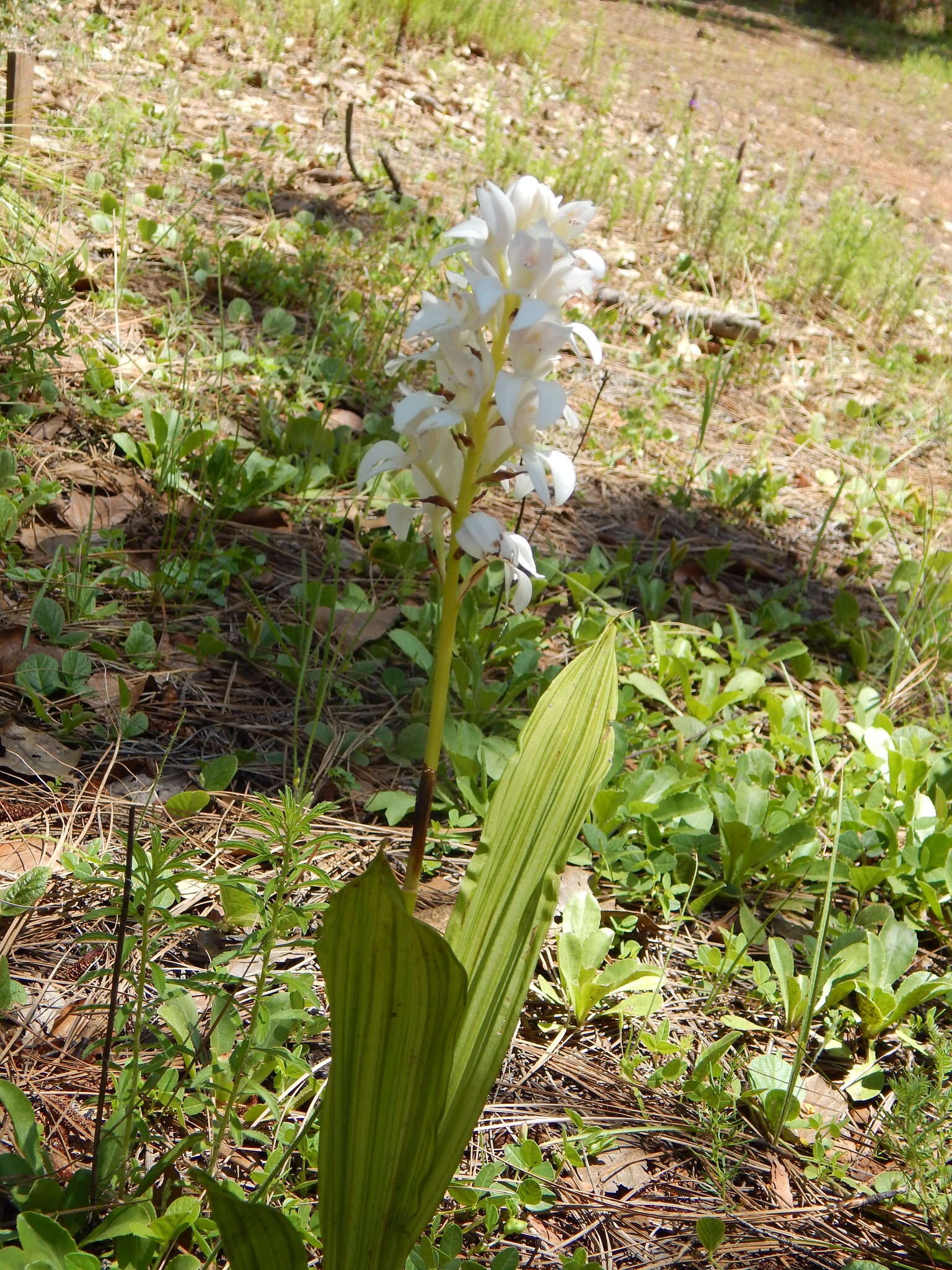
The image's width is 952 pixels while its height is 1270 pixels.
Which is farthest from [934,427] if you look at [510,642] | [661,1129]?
[661,1129]

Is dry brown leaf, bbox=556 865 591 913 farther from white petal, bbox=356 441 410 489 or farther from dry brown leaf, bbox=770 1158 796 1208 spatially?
white petal, bbox=356 441 410 489

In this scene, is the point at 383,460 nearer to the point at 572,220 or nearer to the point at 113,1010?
the point at 572,220

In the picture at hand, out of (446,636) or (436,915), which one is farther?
(436,915)

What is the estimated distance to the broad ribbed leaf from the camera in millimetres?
1118

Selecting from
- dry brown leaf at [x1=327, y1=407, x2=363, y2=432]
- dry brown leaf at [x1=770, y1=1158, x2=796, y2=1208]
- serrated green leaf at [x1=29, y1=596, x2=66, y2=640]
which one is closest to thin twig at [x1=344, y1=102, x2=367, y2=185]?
dry brown leaf at [x1=327, y1=407, x2=363, y2=432]

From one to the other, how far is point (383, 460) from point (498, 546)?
0.17 metres

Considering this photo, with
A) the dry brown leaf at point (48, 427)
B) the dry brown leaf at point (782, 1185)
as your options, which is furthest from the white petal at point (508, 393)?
the dry brown leaf at point (48, 427)

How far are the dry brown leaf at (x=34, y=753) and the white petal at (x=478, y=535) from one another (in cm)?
95

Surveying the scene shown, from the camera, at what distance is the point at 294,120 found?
4910mm

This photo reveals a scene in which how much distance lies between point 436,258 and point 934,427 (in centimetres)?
328

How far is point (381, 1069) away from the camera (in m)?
0.95

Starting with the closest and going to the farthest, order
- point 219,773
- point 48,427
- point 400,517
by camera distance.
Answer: point 400,517, point 219,773, point 48,427

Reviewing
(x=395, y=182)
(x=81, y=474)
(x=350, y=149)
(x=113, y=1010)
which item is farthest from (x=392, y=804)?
(x=350, y=149)

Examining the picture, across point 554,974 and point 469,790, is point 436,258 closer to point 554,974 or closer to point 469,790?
point 469,790
